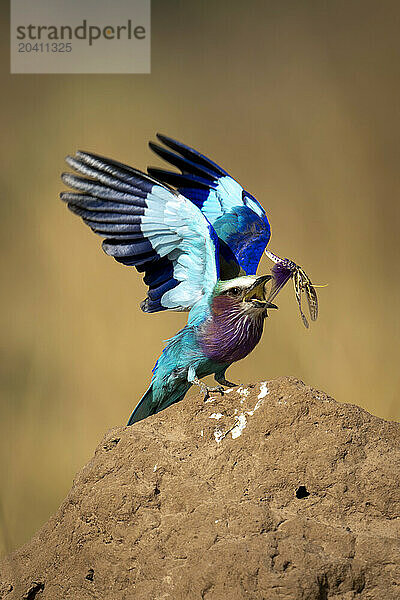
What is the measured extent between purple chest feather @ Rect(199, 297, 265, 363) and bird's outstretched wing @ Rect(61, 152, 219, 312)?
0.07 meters

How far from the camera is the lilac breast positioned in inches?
72.4

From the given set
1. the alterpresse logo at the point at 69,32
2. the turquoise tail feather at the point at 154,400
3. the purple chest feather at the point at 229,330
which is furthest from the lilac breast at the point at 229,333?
the alterpresse logo at the point at 69,32

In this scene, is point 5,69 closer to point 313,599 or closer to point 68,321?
point 68,321

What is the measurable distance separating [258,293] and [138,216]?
0.37m

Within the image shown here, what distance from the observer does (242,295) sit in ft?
5.96

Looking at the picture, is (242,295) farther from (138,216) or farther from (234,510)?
(234,510)

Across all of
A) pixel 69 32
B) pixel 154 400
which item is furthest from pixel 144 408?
pixel 69 32

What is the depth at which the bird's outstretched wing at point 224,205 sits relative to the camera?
79.1 inches

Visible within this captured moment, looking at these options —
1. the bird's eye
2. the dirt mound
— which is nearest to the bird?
the bird's eye

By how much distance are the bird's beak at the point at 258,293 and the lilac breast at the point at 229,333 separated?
0.04 meters

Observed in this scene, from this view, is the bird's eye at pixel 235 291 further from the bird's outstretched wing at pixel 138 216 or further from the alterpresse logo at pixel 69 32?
the alterpresse logo at pixel 69 32

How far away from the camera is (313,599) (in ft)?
4.07

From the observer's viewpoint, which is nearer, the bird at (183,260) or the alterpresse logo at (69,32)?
the bird at (183,260)

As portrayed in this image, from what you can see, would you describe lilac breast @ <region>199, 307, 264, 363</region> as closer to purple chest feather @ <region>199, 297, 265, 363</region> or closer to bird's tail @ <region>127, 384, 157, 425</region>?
purple chest feather @ <region>199, 297, 265, 363</region>
